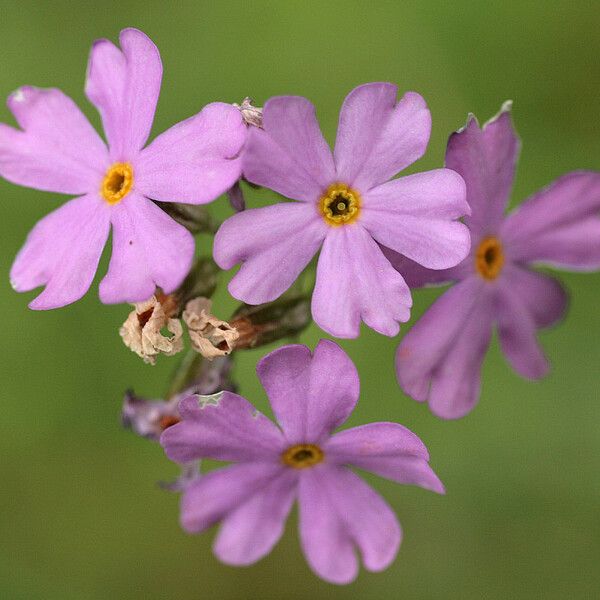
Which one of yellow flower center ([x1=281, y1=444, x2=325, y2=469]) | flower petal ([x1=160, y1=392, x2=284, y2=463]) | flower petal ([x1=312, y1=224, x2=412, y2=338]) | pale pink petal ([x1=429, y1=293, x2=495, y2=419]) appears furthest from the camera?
pale pink petal ([x1=429, y1=293, x2=495, y2=419])

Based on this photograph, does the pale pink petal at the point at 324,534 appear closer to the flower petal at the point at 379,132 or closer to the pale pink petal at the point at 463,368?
the pale pink petal at the point at 463,368

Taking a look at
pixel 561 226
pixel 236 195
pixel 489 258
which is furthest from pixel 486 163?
pixel 236 195

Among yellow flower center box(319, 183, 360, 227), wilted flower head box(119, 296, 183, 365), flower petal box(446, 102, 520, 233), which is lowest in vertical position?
wilted flower head box(119, 296, 183, 365)

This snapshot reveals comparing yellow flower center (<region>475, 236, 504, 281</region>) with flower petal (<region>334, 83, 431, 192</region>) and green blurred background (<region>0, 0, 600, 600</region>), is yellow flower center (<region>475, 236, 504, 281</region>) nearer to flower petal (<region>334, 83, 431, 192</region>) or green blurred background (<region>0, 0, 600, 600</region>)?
flower petal (<region>334, 83, 431, 192</region>)

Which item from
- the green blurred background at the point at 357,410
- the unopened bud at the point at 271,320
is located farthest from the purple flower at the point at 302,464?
the green blurred background at the point at 357,410

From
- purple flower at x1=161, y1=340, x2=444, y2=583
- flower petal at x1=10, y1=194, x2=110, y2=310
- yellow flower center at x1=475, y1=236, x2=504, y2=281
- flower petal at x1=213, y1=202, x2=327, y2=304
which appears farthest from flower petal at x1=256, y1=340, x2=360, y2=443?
yellow flower center at x1=475, y1=236, x2=504, y2=281

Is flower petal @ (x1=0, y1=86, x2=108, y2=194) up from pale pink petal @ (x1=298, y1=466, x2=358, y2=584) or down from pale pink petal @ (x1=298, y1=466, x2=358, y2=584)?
up

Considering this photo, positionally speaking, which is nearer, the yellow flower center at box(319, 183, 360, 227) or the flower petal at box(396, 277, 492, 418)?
the yellow flower center at box(319, 183, 360, 227)

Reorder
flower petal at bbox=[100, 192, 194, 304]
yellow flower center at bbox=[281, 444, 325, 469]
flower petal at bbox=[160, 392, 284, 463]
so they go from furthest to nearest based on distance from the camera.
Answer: yellow flower center at bbox=[281, 444, 325, 469]
flower petal at bbox=[160, 392, 284, 463]
flower petal at bbox=[100, 192, 194, 304]
